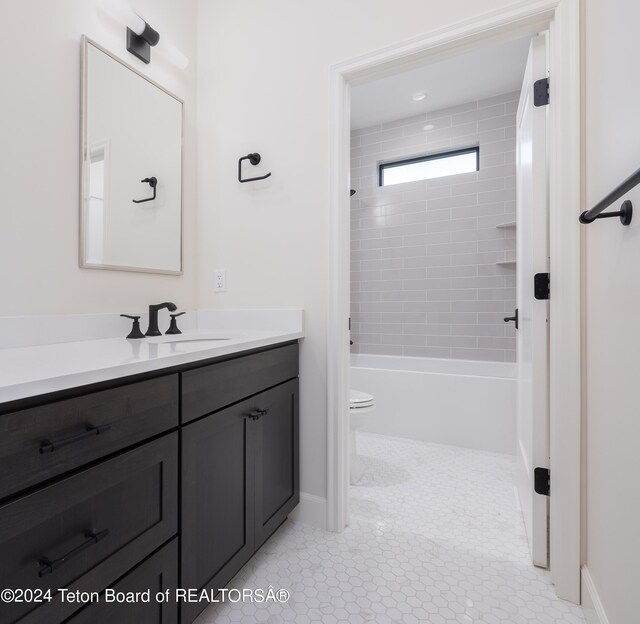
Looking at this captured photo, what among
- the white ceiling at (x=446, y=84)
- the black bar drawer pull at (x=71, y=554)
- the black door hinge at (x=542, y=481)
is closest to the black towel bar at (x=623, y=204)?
the black door hinge at (x=542, y=481)

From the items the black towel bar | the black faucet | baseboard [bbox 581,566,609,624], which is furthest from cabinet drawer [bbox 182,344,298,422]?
baseboard [bbox 581,566,609,624]

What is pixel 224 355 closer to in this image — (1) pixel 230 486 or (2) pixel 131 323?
(1) pixel 230 486

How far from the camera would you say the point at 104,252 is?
1445 mm

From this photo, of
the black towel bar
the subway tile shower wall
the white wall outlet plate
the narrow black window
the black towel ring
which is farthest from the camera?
the narrow black window

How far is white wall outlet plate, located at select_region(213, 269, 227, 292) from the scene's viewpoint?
5.96 ft

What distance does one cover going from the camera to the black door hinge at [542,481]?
1.32 m

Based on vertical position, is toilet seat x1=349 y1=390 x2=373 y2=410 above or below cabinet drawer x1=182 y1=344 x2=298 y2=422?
below

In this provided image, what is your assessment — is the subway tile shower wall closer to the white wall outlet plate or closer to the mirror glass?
the white wall outlet plate

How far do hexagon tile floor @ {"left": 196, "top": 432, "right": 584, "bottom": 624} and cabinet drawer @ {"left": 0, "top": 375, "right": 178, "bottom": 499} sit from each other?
2.46 feet

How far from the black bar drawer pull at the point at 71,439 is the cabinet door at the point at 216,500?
0.26 m

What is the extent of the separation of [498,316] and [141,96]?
278 cm

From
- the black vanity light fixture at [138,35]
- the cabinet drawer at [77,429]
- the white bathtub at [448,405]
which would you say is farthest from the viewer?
the white bathtub at [448,405]

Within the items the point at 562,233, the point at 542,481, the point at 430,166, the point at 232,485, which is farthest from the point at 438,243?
the point at 232,485

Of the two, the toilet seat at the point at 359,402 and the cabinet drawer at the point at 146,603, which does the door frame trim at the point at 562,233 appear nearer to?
the toilet seat at the point at 359,402
